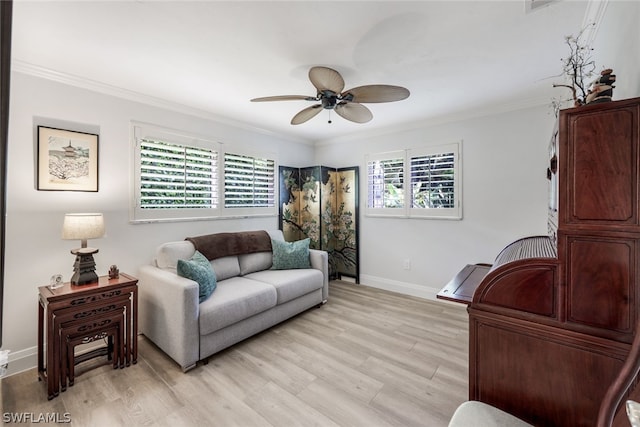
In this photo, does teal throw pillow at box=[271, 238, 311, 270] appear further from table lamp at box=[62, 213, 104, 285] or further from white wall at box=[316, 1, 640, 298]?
table lamp at box=[62, 213, 104, 285]

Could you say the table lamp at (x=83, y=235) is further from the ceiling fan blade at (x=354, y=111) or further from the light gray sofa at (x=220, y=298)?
the ceiling fan blade at (x=354, y=111)

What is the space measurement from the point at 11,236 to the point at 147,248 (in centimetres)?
99

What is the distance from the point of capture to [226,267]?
10.3 feet

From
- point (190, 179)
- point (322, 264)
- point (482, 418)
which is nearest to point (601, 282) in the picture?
point (482, 418)

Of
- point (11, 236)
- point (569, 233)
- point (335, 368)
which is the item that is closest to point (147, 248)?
point (11, 236)

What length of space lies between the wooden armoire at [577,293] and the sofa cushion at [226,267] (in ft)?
8.54

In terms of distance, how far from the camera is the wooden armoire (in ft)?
3.37

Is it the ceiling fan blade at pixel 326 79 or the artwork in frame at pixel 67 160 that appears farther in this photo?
the artwork in frame at pixel 67 160

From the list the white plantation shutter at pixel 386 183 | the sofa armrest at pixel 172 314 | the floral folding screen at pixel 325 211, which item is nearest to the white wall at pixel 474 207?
the white plantation shutter at pixel 386 183

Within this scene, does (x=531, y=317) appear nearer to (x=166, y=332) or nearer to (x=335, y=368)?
(x=335, y=368)

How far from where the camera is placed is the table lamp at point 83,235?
2105 mm

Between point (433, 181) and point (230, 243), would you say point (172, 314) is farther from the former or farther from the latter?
point (433, 181)

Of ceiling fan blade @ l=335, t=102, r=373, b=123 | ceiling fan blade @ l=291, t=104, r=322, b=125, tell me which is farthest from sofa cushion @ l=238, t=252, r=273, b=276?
ceiling fan blade @ l=335, t=102, r=373, b=123

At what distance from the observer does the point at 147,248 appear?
9.61 ft
